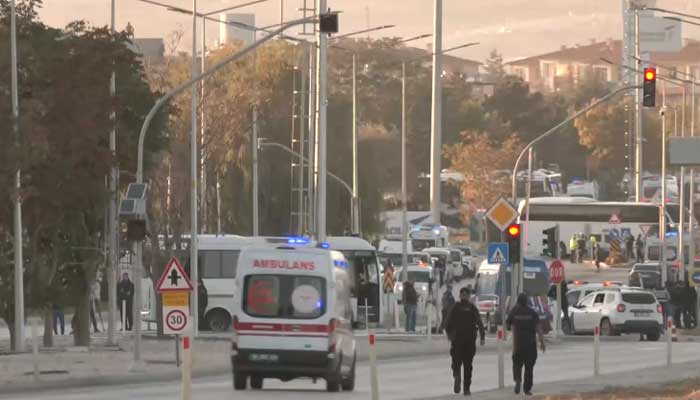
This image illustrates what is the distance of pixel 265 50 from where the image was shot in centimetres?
9575

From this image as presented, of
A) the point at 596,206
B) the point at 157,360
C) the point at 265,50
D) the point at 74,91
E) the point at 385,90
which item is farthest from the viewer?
the point at 385,90

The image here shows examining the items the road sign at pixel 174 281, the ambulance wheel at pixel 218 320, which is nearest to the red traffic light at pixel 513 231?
the road sign at pixel 174 281

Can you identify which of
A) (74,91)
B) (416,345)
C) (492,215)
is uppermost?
(74,91)

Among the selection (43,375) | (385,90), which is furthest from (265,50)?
(385,90)

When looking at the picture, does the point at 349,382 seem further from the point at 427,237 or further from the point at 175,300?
the point at 427,237

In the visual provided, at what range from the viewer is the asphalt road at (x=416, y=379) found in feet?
103

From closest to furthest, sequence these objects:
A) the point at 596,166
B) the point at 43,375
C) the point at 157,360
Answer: the point at 43,375 < the point at 157,360 < the point at 596,166

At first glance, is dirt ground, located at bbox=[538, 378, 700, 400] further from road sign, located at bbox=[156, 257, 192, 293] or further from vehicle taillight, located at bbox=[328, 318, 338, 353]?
road sign, located at bbox=[156, 257, 192, 293]

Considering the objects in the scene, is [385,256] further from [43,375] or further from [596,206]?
[43,375]

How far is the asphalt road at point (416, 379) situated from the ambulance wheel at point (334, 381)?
0.24 metres

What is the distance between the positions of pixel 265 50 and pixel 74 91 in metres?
51.0

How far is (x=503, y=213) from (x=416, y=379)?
347cm

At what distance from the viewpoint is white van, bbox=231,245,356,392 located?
32.1 meters

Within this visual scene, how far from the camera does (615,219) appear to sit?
10400 centimetres
